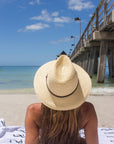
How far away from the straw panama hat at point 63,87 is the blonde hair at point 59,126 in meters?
0.08

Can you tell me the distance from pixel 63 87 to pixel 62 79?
1.8 inches

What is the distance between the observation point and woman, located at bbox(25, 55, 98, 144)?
3.31 feet

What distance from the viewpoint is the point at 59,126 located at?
110cm

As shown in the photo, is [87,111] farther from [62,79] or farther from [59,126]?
[62,79]

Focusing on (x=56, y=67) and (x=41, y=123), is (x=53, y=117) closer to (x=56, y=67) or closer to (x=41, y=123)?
(x=41, y=123)

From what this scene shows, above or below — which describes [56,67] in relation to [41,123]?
above

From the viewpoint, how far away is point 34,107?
116cm

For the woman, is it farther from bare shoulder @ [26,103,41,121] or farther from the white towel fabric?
the white towel fabric

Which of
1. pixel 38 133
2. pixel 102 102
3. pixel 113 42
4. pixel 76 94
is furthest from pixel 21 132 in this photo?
pixel 113 42

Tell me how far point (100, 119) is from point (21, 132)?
1.53m

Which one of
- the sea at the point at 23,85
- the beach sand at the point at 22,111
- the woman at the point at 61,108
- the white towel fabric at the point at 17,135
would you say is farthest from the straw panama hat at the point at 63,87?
the sea at the point at 23,85

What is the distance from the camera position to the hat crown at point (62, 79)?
0.98 meters

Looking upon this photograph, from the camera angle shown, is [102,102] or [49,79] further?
[102,102]

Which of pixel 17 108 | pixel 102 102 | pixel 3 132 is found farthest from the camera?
pixel 102 102
